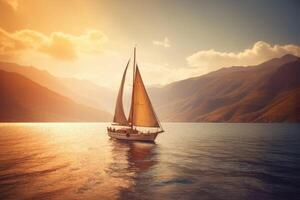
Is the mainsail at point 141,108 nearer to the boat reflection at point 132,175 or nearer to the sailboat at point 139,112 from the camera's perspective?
the sailboat at point 139,112

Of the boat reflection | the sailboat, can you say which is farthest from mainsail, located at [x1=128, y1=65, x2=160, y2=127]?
the boat reflection

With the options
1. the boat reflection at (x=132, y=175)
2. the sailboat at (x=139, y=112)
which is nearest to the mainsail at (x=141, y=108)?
the sailboat at (x=139, y=112)

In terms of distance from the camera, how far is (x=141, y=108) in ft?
191

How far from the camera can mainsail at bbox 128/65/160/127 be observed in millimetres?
57500

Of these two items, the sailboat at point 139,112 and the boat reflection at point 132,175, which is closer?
the boat reflection at point 132,175

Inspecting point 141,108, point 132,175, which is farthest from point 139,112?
point 132,175

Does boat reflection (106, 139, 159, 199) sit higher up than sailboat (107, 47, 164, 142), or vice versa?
sailboat (107, 47, 164, 142)

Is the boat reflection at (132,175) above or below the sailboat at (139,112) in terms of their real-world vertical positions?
below

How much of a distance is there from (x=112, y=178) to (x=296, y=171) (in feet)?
70.3

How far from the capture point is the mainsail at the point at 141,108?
5750 centimetres

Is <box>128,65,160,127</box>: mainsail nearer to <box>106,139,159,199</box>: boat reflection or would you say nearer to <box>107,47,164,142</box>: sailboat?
<box>107,47,164,142</box>: sailboat

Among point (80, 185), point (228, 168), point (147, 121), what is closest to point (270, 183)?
point (228, 168)

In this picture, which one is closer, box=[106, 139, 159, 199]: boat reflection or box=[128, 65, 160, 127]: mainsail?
box=[106, 139, 159, 199]: boat reflection

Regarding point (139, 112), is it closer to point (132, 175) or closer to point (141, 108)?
point (141, 108)
